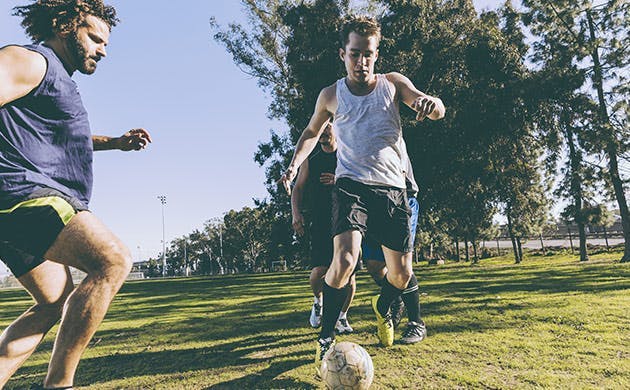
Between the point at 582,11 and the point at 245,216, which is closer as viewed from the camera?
the point at 582,11

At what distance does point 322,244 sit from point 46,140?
3.17 metres

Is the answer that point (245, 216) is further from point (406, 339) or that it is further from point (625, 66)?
point (406, 339)

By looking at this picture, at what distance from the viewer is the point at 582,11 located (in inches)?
874

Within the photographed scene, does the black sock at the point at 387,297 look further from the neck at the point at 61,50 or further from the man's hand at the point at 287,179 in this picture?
the neck at the point at 61,50

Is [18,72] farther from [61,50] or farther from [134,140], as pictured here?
[134,140]

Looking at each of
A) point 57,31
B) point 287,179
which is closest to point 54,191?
point 57,31

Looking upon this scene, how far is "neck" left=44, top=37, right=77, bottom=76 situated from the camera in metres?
2.60

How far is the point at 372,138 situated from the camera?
3709 mm

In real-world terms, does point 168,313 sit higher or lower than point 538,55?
lower

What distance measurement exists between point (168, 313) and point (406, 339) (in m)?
5.55

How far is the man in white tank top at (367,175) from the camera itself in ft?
11.6

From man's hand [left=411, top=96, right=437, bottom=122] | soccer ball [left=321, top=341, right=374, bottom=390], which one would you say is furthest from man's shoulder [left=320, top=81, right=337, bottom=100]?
soccer ball [left=321, top=341, right=374, bottom=390]

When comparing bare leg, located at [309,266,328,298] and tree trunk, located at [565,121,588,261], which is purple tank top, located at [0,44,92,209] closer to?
bare leg, located at [309,266,328,298]

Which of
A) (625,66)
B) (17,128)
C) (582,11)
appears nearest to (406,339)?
(17,128)
